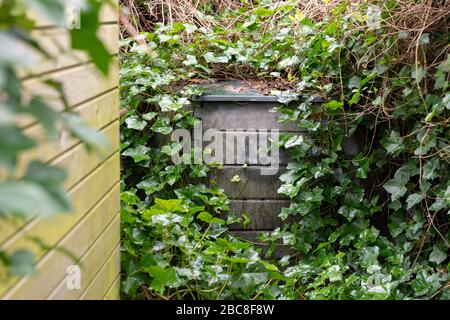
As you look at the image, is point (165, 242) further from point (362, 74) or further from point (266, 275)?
point (362, 74)

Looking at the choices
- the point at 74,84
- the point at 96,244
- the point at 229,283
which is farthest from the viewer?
the point at 229,283

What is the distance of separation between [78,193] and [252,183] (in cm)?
209

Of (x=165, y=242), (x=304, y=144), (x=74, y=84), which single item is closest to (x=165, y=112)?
(x=304, y=144)

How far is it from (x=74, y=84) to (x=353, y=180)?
2.38 metres

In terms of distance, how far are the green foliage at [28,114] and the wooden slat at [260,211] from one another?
2755 millimetres

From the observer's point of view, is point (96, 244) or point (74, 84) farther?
point (96, 244)

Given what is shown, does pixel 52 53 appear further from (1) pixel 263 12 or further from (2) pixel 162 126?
(1) pixel 263 12

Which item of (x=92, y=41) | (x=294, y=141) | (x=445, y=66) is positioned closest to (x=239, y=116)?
(x=294, y=141)

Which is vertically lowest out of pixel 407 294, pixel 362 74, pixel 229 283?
pixel 407 294

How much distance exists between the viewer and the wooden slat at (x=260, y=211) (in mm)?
3877

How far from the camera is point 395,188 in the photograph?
3488 mm

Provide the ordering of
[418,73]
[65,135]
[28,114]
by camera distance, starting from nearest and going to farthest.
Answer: [28,114], [65,135], [418,73]

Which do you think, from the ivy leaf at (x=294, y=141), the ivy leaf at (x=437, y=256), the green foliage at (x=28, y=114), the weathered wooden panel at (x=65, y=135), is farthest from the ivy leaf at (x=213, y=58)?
the green foliage at (x=28, y=114)
